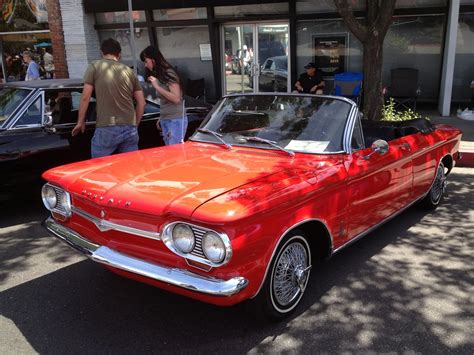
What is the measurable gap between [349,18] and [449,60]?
3.44 meters

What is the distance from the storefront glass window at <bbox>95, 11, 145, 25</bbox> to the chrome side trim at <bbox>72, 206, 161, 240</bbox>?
1087 centimetres

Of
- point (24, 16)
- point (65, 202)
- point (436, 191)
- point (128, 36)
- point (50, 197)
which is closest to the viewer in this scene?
point (65, 202)

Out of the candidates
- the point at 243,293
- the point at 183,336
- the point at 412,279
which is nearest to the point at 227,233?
the point at 243,293

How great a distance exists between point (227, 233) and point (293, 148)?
139cm

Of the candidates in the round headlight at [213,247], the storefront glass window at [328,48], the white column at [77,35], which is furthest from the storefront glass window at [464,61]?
the round headlight at [213,247]

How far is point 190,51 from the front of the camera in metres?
13.0

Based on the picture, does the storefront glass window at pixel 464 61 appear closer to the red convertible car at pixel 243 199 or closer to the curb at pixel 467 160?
the curb at pixel 467 160

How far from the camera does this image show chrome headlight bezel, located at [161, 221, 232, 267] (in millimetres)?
2568

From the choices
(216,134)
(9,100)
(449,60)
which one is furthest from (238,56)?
(216,134)

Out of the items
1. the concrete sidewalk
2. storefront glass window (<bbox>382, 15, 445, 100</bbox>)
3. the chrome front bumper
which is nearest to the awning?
storefront glass window (<bbox>382, 15, 445, 100</bbox>)

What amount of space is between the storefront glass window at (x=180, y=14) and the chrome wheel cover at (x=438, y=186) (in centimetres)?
871

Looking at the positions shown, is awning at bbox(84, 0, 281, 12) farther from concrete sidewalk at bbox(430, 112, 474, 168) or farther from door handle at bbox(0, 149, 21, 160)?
door handle at bbox(0, 149, 21, 160)

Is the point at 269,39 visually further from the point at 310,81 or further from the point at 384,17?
the point at 384,17

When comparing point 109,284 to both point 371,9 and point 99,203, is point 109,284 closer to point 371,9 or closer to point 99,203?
point 99,203
